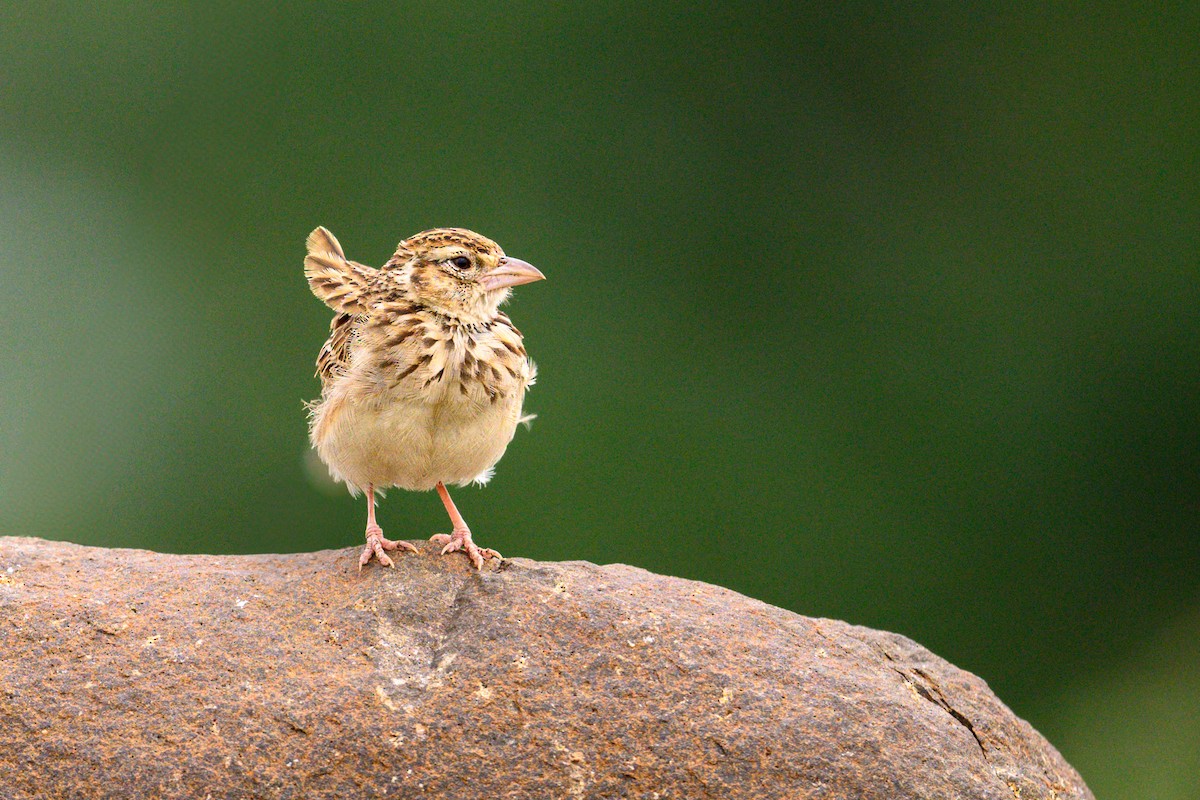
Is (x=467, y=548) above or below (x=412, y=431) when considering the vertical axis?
below

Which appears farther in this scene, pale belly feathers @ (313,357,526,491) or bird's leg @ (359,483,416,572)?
pale belly feathers @ (313,357,526,491)

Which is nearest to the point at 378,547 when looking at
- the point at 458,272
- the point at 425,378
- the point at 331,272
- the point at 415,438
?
the point at 415,438

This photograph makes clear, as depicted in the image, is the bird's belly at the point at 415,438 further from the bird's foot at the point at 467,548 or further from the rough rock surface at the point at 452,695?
the rough rock surface at the point at 452,695

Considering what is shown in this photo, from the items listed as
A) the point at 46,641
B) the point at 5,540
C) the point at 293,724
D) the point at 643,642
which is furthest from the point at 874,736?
the point at 5,540

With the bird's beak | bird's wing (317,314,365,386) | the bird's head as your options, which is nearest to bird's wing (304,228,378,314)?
bird's wing (317,314,365,386)

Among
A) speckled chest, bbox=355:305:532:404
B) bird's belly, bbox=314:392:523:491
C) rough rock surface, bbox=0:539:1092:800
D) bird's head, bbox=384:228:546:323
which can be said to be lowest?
rough rock surface, bbox=0:539:1092:800

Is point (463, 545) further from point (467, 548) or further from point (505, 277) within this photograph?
point (505, 277)

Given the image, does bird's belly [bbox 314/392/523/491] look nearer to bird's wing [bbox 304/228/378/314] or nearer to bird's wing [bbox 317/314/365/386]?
bird's wing [bbox 317/314/365/386]

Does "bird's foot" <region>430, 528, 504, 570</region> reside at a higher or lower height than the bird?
lower
